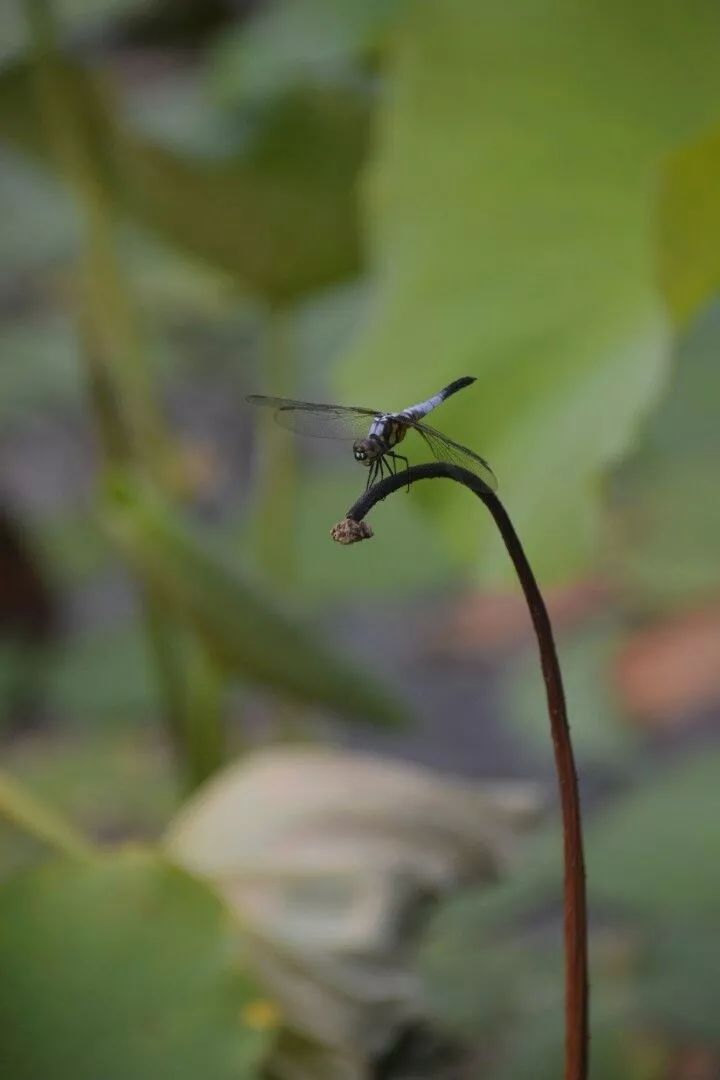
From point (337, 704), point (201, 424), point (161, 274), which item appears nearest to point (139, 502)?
point (337, 704)

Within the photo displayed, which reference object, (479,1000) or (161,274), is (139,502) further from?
(161,274)

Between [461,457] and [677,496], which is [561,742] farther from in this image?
[677,496]

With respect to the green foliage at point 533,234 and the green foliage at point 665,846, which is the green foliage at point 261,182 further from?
the green foliage at point 665,846

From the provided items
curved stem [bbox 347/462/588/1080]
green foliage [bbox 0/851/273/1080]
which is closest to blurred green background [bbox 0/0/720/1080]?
green foliage [bbox 0/851/273/1080]

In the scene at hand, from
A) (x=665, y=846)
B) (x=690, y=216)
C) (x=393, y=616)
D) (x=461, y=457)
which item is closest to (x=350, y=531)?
(x=461, y=457)

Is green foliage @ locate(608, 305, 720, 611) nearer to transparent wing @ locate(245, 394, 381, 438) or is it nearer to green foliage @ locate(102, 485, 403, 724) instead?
green foliage @ locate(102, 485, 403, 724)

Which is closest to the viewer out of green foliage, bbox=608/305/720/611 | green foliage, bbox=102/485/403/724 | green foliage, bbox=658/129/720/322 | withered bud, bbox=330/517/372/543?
withered bud, bbox=330/517/372/543
